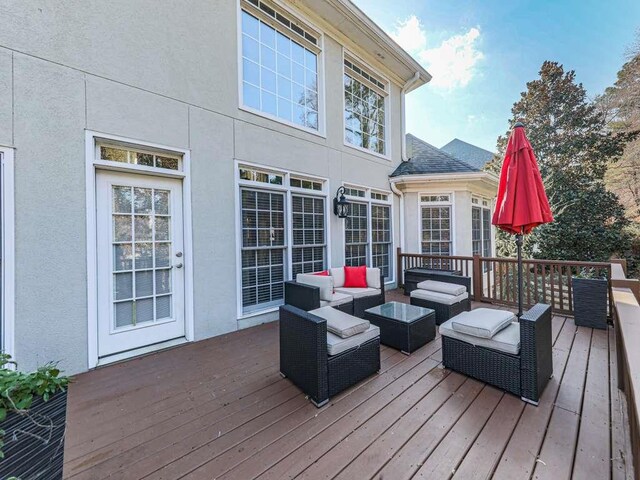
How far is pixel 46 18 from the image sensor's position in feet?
9.03

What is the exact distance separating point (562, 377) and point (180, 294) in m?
4.43

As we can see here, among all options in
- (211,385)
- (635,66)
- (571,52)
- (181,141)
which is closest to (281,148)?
(181,141)

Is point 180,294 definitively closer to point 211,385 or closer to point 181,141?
point 211,385

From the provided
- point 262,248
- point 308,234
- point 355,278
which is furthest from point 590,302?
point 262,248

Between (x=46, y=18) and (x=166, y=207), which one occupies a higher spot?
(x=46, y=18)

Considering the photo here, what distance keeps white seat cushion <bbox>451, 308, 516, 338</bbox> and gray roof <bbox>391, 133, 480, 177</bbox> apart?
15.6ft

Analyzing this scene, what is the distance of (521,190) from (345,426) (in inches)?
121

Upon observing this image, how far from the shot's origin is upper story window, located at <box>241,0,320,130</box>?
4.47 meters

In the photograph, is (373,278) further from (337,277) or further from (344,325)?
(344,325)

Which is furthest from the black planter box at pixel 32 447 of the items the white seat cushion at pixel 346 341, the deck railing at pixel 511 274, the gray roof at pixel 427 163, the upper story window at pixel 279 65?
the gray roof at pixel 427 163

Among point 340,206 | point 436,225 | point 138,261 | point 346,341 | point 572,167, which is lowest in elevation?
point 346,341

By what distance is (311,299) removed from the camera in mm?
4082

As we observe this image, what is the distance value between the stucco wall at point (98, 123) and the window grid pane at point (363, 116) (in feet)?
8.04

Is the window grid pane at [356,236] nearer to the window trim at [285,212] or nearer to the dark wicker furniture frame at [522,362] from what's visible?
the window trim at [285,212]
